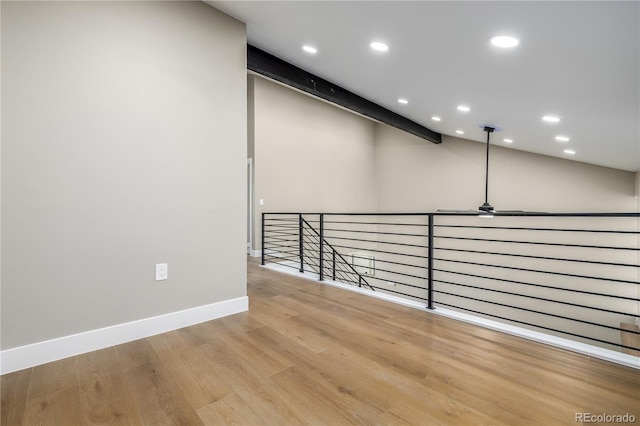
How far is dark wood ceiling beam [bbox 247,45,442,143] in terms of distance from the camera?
3027 millimetres

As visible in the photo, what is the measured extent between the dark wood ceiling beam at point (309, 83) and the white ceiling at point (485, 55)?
3.6 inches

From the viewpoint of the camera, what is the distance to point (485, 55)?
84.4 inches

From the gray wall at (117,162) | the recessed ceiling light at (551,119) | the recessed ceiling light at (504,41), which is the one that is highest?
the recessed ceiling light at (504,41)

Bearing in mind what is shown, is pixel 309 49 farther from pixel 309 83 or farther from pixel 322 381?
pixel 322 381

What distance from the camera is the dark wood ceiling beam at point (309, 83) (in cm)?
303

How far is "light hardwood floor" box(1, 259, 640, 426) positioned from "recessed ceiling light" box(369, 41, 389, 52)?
228cm

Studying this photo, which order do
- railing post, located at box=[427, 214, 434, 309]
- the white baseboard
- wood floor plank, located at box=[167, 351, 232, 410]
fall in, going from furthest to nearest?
railing post, located at box=[427, 214, 434, 309]
the white baseboard
wood floor plank, located at box=[167, 351, 232, 410]

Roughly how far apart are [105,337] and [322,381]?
151 cm

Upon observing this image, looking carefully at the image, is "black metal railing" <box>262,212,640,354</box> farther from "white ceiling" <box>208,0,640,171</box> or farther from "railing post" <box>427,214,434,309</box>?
"white ceiling" <box>208,0,640,171</box>

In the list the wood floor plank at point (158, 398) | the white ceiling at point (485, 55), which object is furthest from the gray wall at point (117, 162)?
the white ceiling at point (485, 55)

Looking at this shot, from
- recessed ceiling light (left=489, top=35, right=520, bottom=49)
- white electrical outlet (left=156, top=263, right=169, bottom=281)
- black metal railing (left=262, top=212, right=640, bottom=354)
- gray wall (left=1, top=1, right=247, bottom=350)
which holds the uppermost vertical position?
recessed ceiling light (left=489, top=35, right=520, bottom=49)

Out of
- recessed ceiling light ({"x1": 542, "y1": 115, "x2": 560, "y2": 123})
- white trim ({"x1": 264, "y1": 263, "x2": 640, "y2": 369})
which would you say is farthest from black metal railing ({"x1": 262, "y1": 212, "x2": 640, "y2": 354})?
recessed ceiling light ({"x1": 542, "y1": 115, "x2": 560, "y2": 123})

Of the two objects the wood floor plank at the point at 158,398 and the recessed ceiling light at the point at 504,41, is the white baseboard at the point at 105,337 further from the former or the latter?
the recessed ceiling light at the point at 504,41

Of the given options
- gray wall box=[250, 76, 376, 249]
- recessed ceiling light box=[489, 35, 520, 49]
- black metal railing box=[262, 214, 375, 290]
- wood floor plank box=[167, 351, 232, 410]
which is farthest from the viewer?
gray wall box=[250, 76, 376, 249]
